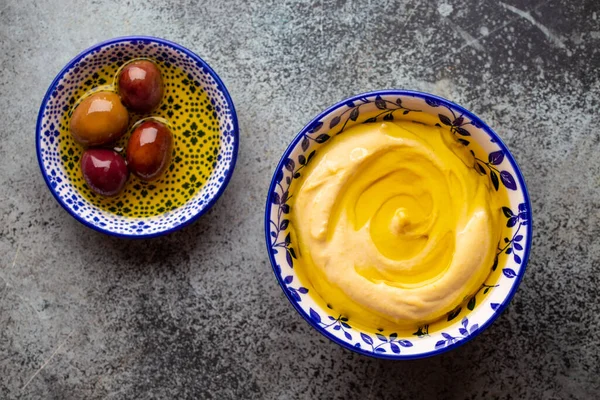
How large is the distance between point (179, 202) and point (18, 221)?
0.42 meters

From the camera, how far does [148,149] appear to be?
1.52 meters

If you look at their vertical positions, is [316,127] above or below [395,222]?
above

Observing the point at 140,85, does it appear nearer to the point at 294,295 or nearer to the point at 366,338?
the point at 294,295

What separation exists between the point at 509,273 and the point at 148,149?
828mm

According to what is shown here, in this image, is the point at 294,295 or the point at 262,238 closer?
the point at 294,295

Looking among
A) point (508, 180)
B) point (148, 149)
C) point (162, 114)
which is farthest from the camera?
point (162, 114)

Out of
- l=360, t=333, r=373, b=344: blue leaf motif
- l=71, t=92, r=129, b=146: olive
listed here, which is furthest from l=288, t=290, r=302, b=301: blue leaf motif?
l=71, t=92, r=129, b=146: olive

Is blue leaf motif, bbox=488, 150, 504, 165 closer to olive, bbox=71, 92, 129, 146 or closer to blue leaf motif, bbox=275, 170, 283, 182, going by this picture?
blue leaf motif, bbox=275, 170, 283, 182

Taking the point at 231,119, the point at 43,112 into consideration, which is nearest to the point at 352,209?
the point at 231,119

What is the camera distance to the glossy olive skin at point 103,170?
60.1 inches

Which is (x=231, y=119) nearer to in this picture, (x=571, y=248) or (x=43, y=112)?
(x=43, y=112)

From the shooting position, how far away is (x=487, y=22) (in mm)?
1635

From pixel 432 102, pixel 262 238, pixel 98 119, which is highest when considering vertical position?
pixel 432 102

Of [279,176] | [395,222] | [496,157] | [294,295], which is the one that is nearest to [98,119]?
[279,176]
